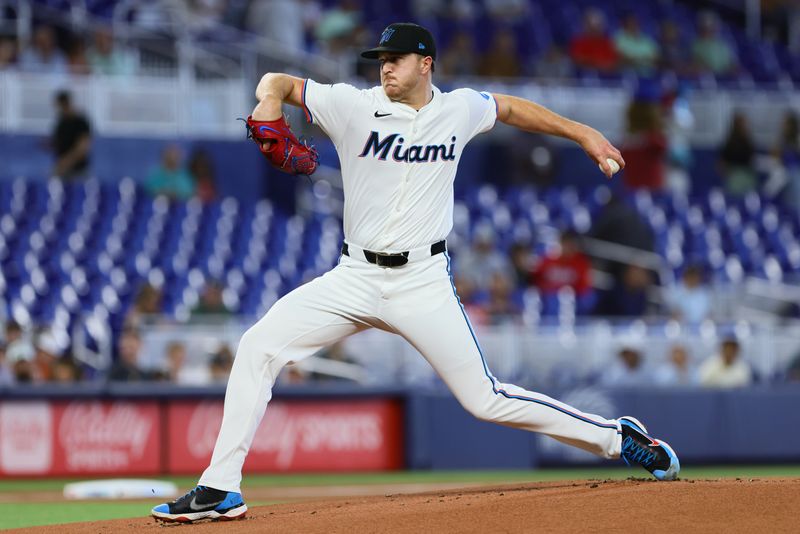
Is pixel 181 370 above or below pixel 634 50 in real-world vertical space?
below

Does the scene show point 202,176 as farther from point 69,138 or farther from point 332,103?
point 332,103

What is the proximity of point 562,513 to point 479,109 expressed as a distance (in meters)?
1.81

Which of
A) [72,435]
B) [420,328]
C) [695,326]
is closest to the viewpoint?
[420,328]

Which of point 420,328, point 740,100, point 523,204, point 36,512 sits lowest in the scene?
point 36,512

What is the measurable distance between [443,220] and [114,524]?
1.95m

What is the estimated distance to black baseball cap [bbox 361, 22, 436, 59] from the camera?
583cm

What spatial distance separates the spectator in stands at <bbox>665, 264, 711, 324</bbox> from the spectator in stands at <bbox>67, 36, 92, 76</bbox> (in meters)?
7.09

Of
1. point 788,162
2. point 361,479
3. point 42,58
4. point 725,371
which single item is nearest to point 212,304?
point 361,479

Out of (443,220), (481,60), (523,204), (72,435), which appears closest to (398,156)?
(443,220)

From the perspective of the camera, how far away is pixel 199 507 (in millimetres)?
5707

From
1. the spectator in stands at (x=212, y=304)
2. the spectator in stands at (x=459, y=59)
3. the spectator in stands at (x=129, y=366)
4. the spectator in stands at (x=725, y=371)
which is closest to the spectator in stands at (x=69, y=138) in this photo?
the spectator in stands at (x=212, y=304)

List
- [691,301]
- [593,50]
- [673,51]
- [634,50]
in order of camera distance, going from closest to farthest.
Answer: [691,301]
[593,50]
[634,50]
[673,51]

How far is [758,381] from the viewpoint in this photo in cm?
1277

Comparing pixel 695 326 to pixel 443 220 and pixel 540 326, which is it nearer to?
pixel 540 326
